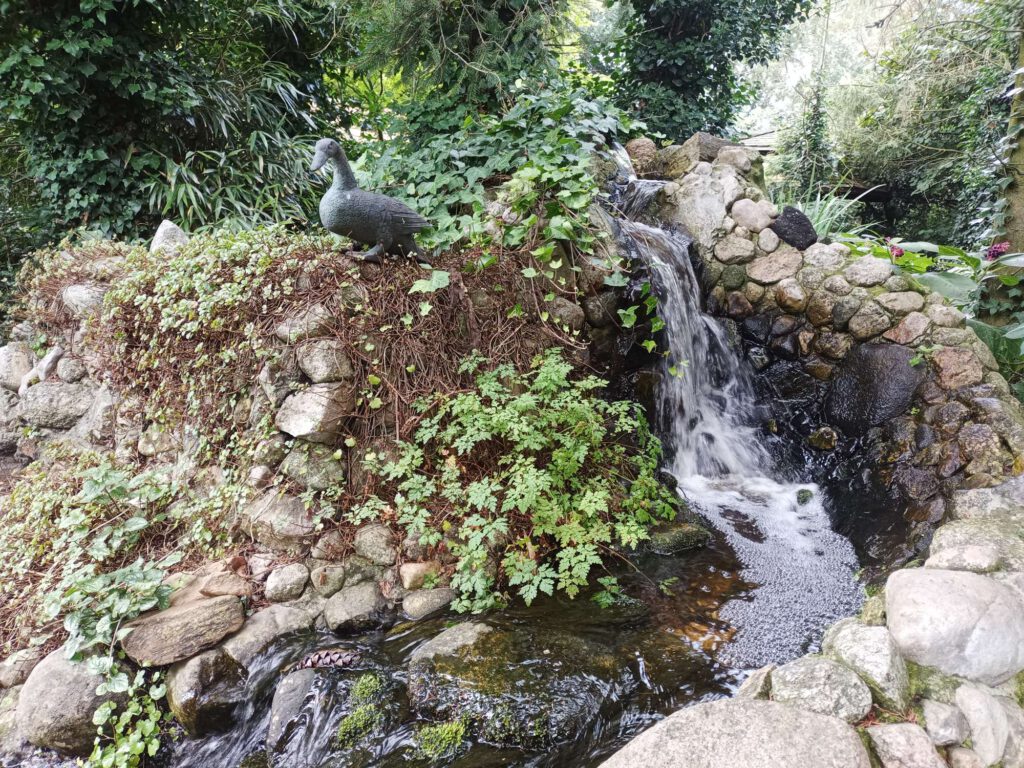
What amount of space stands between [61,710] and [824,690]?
112 inches

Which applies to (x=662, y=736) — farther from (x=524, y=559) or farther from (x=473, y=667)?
(x=524, y=559)

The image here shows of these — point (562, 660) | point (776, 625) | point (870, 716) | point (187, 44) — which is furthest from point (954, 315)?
point (187, 44)

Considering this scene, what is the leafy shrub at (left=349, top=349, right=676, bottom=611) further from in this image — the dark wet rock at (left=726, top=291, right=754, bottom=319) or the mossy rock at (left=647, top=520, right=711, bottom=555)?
the dark wet rock at (left=726, top=291, right=754, bottom=319)

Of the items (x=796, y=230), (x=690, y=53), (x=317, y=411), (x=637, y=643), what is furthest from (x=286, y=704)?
(x=690, y=53)

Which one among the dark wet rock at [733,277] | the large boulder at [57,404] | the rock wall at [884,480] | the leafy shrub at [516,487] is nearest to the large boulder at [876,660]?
the rock wall at [884,480]

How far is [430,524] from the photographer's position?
2.93 meters

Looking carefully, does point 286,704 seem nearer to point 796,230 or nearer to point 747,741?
point 747,741

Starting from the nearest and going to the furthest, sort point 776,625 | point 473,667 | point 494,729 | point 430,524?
point 494,729
point 473,667
point 776,625
point 430,524

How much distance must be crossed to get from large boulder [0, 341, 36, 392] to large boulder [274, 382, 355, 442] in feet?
9.46

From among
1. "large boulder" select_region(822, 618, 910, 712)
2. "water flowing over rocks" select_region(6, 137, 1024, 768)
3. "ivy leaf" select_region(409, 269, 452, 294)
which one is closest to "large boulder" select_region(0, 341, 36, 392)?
"water flowing over rocks" select_region(6, 137, 1024, 768)

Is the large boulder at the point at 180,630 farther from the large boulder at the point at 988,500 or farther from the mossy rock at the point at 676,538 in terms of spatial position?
the large boulder at the point at 988,500

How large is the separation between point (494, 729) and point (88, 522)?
2.42 m

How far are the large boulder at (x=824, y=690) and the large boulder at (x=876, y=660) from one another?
63 millimetres

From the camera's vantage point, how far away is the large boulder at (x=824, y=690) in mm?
1699
